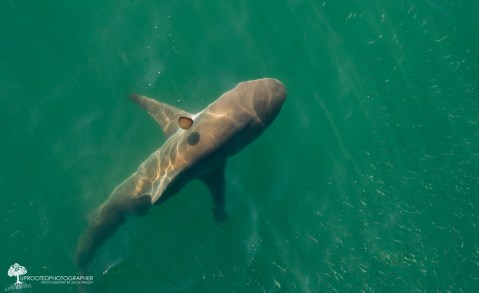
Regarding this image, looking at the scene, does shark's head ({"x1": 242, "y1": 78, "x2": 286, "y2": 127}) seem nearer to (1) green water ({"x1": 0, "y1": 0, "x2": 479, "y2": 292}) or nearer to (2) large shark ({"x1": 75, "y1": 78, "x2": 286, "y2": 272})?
(2) large shark ({"x1": 75, "y1": 78, "x2": 286, "y2": 272})

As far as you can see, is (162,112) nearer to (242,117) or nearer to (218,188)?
(218,188)

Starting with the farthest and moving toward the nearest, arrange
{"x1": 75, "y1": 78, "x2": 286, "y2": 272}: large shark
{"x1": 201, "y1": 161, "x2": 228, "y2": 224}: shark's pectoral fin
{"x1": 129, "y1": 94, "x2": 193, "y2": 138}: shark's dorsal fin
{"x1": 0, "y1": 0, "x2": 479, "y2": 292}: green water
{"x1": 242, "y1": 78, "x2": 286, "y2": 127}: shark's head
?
{"x1": 0, "y1": 0, "x2": 479, "y2": 292}: green water < {"x1": 129, "y1": 94, "x2": 193, "y2": 138}: shark's dorsal fin < {"x1": 201, "y1": 161, "x2": 228, "y2": 224}: shark's pectoral fin < {"x1": 242, "y1": 78, "x2": 286, "y2": 127}: shark's head < {"x1": 75, "y1": 78, "x2": 286, "y2": 272}: large shark

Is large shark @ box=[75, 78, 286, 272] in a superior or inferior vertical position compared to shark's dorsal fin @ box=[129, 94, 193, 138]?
inferior

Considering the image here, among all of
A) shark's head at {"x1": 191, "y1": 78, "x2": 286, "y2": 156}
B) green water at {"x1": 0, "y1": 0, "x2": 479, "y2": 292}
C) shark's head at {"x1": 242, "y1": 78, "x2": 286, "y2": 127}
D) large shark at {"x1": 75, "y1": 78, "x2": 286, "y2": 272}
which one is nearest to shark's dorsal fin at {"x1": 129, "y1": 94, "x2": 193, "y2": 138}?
large shark at {"x1": 75, "y1": 78, "x2": 286, "y2": 272}

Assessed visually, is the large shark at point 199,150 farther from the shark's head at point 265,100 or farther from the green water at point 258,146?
the green water at point 258,146

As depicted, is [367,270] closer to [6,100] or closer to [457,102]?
[457,102]

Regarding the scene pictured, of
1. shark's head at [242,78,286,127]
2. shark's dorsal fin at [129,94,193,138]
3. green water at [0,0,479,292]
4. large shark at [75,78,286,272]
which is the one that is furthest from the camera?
green water at [0,0,479,292]

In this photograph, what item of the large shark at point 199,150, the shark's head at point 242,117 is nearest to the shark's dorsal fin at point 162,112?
the large shark at point 199,150

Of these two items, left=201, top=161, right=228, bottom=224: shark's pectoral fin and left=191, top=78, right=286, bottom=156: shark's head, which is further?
left=201, top=161, right=228, bottom=224: shark's pectoral fin
